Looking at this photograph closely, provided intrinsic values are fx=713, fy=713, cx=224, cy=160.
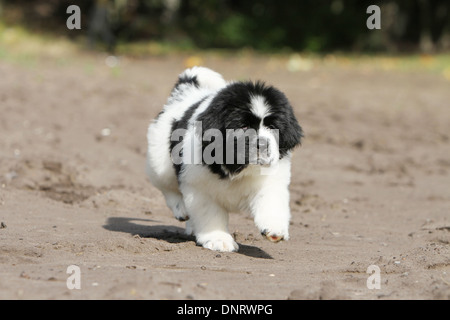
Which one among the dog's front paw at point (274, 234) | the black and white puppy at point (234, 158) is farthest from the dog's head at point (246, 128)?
the dog's front paw at point (274, 234)

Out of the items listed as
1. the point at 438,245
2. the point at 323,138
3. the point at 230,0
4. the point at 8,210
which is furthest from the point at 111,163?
the point at 230,0

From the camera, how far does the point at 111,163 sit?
9578mm

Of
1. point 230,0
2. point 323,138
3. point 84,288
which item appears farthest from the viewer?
point 230,0

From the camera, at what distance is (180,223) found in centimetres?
749

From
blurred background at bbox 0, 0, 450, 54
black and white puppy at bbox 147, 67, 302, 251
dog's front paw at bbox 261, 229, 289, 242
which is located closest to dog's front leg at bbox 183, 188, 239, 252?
black and white puppy at bbox 147, 67, 302, 251

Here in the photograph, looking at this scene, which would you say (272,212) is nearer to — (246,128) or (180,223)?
(246,128)

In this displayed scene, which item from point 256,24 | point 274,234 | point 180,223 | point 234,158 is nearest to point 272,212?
point 274,234

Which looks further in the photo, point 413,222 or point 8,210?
point 413,222

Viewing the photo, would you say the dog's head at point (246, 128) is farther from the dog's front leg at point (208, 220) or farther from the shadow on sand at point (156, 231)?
the shadow on sand at point (156, 231)

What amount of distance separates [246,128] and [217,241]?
3.49ft

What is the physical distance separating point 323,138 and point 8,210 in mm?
6143

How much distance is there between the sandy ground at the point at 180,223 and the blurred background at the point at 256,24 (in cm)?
862

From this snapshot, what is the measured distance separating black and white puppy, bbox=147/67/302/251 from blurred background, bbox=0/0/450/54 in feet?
61.1
